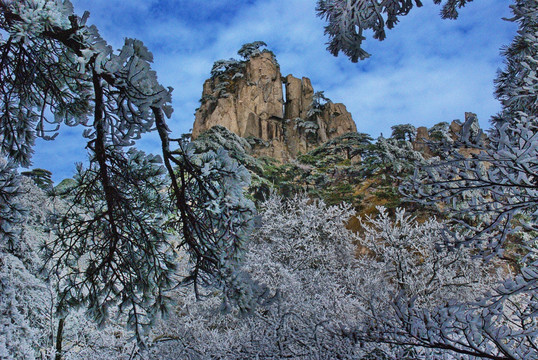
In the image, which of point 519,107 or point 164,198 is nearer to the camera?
point 164,198

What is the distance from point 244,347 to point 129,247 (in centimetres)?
141

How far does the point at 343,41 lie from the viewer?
3.63 m

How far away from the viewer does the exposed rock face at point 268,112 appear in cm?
2923

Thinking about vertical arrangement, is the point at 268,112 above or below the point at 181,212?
above

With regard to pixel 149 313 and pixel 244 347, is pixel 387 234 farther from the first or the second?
pixel 149 313

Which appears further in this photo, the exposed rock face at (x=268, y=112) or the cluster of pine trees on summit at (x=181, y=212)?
the exposed rock face at (x=268, y=112)

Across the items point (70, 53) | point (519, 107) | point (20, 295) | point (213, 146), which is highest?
point (213, 146)

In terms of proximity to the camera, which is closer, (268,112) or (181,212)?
(181,212)

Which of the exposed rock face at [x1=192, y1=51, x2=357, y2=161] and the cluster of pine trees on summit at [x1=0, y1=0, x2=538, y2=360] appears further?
the exposed rock face at [x1=192, y1=51, x2=357, y2=161]

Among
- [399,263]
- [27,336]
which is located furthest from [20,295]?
[399,263]

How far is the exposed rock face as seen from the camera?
95.9 feet

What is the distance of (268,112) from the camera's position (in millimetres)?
30719

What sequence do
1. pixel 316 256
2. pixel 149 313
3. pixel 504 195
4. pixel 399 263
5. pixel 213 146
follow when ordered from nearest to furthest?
pixel 504 195 < pixel 149 313 < pixel 399 263 < pixel 316 256 < pixel 213 146

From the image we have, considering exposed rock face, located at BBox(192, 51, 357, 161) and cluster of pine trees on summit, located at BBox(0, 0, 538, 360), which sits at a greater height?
exposed rock face, located at BBox(192, 51, 357, 161)
